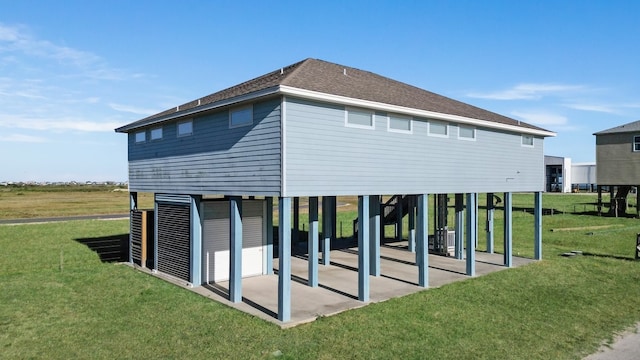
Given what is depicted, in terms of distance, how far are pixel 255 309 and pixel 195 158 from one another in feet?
17.6

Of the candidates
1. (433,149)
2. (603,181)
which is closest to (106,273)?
(433,149)

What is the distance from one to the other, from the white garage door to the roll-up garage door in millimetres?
602

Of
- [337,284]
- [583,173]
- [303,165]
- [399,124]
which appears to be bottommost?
[337,284]

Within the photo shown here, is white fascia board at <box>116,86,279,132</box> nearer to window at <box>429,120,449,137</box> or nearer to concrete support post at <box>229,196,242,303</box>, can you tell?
concrete support post at <box>229,196,242,303</box>

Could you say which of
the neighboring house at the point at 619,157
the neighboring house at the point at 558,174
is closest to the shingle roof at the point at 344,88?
the neighboring house at the point at 619,157

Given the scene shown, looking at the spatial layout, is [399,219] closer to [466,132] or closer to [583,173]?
[466,132]

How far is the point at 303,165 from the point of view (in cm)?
1098

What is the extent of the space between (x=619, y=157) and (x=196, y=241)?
34674mm

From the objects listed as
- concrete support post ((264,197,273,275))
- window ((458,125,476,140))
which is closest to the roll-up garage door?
concrete support post ((264,197,273,275))

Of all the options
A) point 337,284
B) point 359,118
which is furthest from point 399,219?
point 359,118

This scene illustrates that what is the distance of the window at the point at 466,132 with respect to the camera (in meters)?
15.6

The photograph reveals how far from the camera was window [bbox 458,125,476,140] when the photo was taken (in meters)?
15.6

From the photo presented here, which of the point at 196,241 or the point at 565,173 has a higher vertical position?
the point at 565,173

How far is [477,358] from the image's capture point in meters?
8.50
